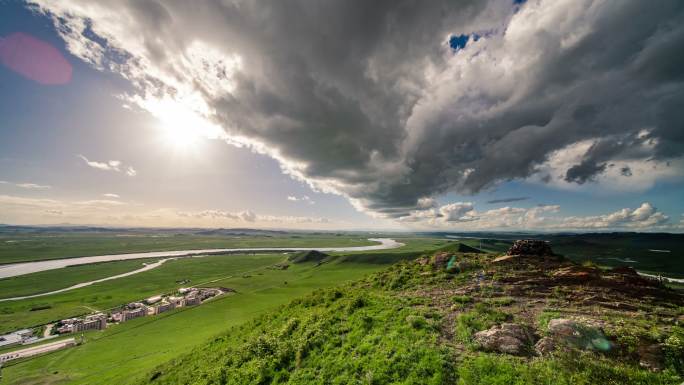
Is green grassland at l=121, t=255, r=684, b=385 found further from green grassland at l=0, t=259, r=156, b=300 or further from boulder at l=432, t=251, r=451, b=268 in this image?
green grassland at l=0, t=259, r=156, b=300

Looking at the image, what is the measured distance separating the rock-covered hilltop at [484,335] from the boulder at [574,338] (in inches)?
1.7

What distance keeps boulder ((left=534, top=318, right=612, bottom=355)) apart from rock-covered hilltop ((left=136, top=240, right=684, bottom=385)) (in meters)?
0.04

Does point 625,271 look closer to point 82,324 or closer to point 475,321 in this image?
point 475,321

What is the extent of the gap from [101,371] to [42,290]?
123 meters

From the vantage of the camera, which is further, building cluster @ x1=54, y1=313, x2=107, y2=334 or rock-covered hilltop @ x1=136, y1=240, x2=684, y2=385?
building cluster @ x1=54, y1=313, x2=107, y2=334

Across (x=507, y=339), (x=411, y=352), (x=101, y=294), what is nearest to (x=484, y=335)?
(x=507, y=339)

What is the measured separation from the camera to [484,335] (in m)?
12.5

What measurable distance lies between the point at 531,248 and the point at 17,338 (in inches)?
4100

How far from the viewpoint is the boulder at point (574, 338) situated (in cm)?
1066

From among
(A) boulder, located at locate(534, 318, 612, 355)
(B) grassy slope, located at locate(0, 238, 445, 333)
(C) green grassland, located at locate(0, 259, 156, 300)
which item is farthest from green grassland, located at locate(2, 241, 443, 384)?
(A) boulder, located at locate(534, 318, 612, 355)

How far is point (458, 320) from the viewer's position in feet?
47.9

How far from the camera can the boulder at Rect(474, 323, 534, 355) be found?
1123 cm

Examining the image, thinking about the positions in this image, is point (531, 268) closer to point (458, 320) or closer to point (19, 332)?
point (458, 320)

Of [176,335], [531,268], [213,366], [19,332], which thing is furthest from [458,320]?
[19,332]
